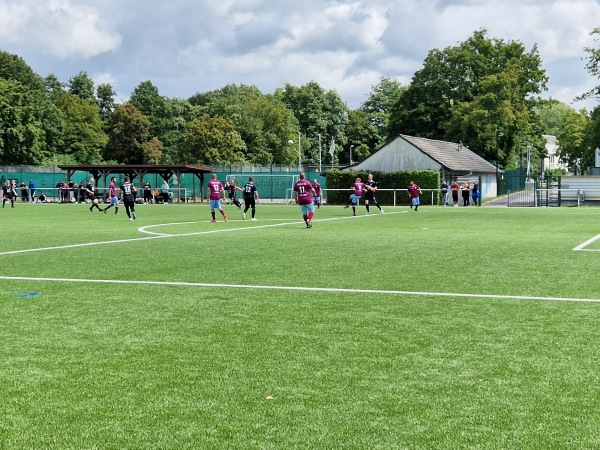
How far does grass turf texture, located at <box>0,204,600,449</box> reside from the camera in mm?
4430

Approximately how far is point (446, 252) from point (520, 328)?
8170 mm

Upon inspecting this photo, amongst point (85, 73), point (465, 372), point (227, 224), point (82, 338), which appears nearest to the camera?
point (465, 372)

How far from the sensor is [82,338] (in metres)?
6.92

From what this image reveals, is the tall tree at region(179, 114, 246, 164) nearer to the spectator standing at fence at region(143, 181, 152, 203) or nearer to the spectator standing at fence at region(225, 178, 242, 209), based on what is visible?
the spectator standing at fence at region(143, 181, 152, 203)

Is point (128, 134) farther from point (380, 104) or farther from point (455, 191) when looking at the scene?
point (455, 191)

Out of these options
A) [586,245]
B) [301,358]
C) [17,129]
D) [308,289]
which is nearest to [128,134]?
[17,129]

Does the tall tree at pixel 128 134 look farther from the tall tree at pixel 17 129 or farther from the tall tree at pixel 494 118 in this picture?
the tall tree at pixel 494 118

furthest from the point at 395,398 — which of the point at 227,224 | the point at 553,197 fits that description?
the point at 553,197

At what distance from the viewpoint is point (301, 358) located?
6.11 meters

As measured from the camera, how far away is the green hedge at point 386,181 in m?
49.7

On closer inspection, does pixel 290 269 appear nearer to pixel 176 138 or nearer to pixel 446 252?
pixel 446 252

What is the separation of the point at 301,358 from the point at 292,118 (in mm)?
115359

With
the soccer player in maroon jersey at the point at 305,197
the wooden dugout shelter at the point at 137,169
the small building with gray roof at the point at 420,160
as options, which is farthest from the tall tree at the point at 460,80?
the soccer player in maroon jersey at the point at 305,197

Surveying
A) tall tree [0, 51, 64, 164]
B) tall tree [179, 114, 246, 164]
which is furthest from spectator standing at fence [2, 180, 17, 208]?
tall tree [179, 114, 246, 164]
